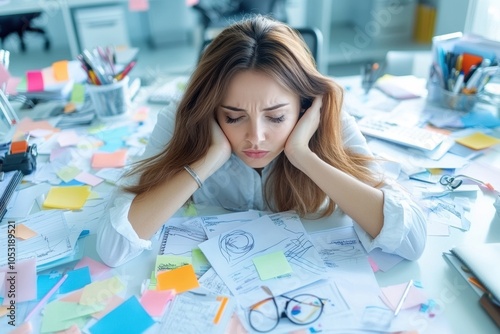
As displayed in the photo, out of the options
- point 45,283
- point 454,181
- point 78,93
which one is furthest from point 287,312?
point 78,93

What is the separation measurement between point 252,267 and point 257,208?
0.31 metres

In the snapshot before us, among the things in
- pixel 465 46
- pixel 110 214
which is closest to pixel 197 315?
pixel 110 214

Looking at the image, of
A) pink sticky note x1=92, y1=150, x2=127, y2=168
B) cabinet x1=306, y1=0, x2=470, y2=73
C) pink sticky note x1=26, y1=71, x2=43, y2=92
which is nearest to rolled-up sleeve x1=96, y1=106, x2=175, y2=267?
pink sticky note x1=92, y1=150, x2=127, y2=168

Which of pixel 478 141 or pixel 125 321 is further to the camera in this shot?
pixel 478 141

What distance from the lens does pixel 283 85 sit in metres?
0.96

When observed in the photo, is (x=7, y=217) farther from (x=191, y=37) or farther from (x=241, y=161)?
(x=191, y=37)

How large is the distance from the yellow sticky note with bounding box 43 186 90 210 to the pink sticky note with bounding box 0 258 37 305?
0.22 metres

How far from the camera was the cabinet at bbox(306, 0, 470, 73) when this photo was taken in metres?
3.23

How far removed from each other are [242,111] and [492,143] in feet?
2.79

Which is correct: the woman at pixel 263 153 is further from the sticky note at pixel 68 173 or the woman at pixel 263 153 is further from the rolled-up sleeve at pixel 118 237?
the sticky note at pixel 68 173

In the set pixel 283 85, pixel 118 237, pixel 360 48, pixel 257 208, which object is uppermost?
pixel 283 85

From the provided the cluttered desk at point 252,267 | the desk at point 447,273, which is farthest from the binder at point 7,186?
the desk at point 447,273

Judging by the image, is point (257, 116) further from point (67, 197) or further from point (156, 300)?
point (67, 197)

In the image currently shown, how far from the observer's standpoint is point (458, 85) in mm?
1491
